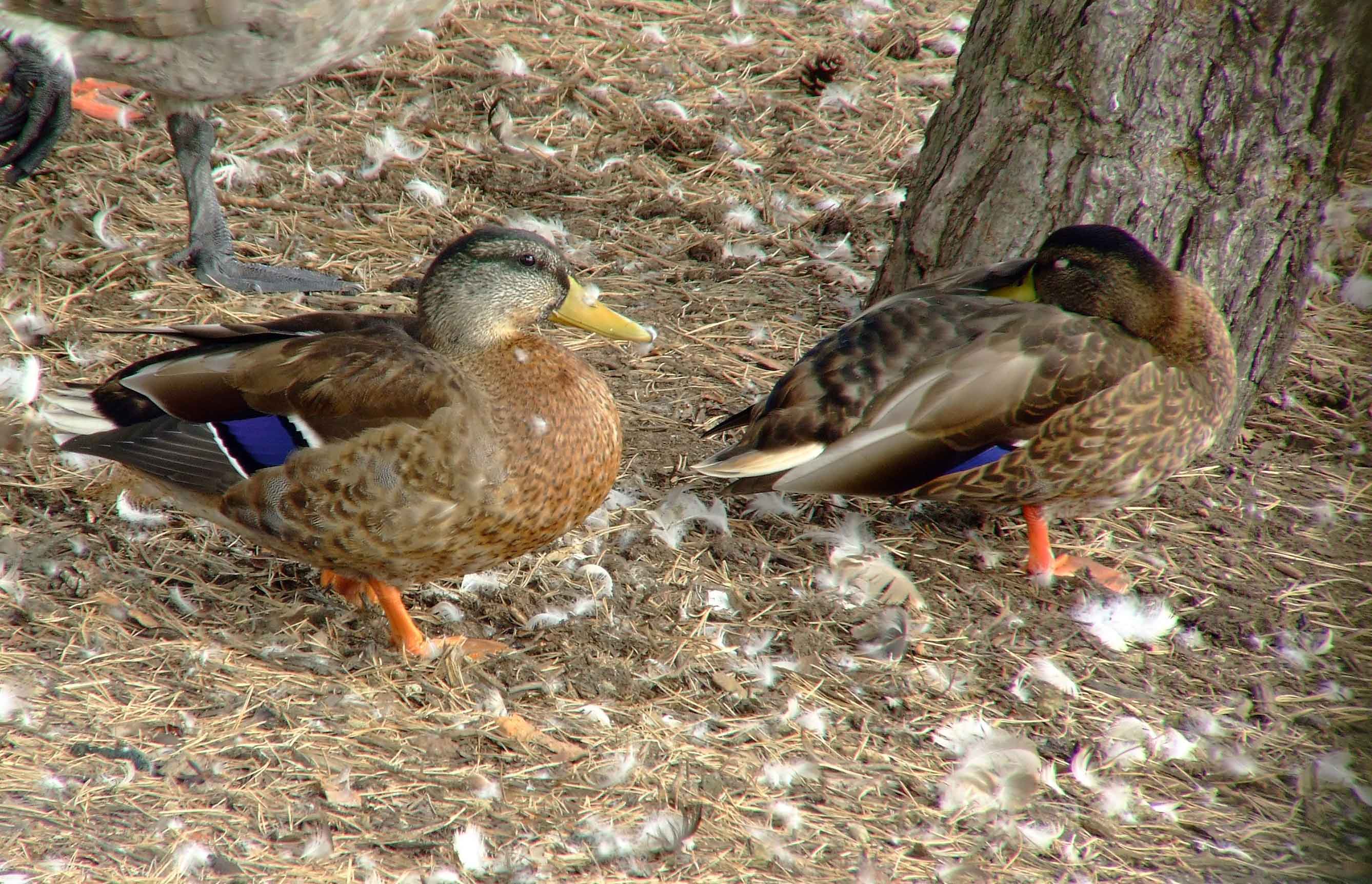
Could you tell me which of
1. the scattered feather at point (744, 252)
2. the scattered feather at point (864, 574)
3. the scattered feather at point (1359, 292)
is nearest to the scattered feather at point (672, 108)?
the scattered feather at point (744, 252)

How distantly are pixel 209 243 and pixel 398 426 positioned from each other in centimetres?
187

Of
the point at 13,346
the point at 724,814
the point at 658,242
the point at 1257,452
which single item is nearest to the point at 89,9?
the point at 13,346

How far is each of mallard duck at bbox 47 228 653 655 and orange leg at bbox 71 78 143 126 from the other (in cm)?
230

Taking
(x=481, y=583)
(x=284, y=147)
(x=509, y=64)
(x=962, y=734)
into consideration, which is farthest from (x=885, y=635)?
(x=509, y=64)

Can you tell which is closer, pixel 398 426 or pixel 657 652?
pixel 398 426

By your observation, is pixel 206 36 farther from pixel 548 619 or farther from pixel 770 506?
pixel 770 506

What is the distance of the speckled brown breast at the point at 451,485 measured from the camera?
2.73 metres

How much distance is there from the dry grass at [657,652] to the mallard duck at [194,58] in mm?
188

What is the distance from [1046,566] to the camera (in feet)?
11.2

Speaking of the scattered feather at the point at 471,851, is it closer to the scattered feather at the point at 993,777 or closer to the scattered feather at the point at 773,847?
the scattered feather at the point at 773,847

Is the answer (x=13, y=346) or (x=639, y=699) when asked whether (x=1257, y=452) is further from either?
(x=13, y=346)

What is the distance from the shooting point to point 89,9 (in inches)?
143

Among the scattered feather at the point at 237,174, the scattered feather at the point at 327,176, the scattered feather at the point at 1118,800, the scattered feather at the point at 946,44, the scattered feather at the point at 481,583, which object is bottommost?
the scattered feather at the point at 481,583

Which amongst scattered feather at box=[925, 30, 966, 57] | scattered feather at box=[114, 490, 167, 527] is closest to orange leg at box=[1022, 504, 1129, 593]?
scattered feather at box=[114, 490, 167, 527]
